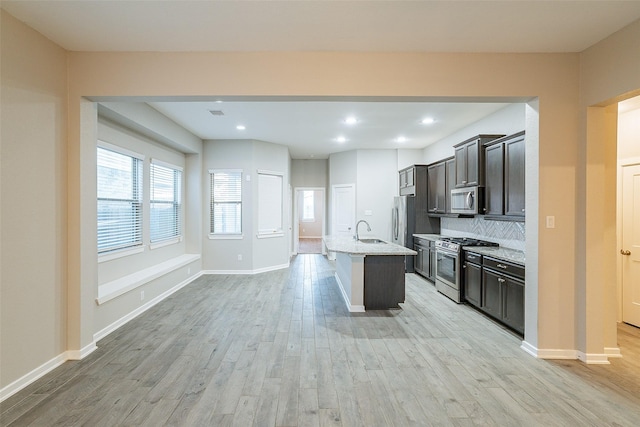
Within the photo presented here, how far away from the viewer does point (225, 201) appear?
6.68 meters

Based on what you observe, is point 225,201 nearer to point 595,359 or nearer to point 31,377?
point 31,377

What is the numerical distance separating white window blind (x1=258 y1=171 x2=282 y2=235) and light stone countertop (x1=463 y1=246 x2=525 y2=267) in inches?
164

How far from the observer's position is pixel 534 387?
2.45 meters

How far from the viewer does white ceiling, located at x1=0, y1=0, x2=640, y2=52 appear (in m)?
2.25

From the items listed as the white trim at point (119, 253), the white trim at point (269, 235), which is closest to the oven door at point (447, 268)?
the white trim at point (269, 235)

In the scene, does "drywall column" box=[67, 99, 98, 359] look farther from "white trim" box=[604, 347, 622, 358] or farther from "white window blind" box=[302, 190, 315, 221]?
"white window blind" box=[302, 190, 315, 221]

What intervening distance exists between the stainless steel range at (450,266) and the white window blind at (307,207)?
9.23m

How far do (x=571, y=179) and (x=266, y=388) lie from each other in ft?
10.8

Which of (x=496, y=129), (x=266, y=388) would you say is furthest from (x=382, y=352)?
(x=496, y=129)

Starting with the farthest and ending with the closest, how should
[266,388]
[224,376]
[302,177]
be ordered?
[302,177]
[224,376]
[266,388]

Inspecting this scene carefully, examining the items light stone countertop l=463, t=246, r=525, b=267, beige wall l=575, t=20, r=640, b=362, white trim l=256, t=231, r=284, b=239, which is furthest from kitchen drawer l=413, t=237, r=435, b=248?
white trim l=256, t=231, r=284, b=239

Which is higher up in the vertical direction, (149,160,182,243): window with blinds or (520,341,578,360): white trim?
(149,160,182,243): window with blinds

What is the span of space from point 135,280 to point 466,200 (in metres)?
4.86

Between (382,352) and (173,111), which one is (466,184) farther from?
(173,111)
